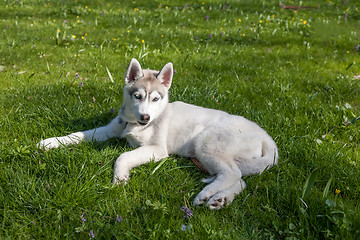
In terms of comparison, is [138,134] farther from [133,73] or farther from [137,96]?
[133,73]

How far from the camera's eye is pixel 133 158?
3246 millimetres

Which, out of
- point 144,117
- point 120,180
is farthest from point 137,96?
point 120,180

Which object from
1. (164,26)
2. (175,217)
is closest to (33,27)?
(164,26)

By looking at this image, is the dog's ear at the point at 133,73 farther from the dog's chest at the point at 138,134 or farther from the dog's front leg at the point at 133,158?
→ the dog's front leg at the point at 133,158

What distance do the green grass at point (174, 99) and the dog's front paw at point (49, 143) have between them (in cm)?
12

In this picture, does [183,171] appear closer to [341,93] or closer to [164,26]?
[341,93]

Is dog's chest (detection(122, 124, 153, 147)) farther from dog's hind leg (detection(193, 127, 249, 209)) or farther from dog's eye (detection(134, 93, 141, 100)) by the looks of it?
dog's hind leg (detection(193, 127, 249, 209))

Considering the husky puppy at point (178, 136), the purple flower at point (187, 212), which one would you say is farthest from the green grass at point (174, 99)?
the husky puppy at point (178, 136)

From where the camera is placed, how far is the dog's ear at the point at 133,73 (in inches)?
139

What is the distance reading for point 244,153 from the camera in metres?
3.34

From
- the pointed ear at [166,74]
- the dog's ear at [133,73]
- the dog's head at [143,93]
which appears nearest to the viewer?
the dog's head at [143,93]

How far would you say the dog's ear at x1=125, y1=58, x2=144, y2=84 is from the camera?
3543 mm

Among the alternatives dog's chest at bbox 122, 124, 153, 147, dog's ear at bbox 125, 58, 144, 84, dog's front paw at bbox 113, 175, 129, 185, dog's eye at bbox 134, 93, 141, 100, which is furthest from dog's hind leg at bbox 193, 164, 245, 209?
dog's ear at bbox 125, 58, 144, 84

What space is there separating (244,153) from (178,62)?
3.41 meters
